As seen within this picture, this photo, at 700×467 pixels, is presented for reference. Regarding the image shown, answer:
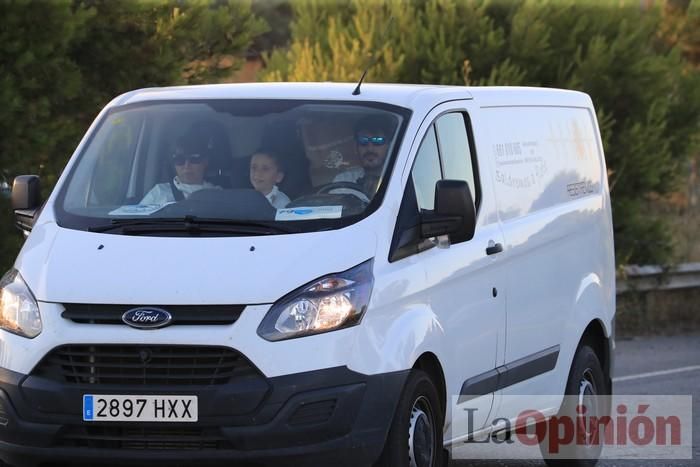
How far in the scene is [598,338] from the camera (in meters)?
9.13

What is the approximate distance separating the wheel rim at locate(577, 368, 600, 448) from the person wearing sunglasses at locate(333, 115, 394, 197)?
2453mm

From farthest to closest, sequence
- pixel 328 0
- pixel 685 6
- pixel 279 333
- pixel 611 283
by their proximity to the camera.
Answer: pixel 685 6, pixel 328 0, pixel 611 283, pixel 279 333

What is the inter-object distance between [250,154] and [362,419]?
157 centimetres

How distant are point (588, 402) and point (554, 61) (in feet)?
33.9

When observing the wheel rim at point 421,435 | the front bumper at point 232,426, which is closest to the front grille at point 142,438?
the front bumper at point 232,426

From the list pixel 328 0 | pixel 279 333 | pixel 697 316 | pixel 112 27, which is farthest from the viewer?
pixel 328 0

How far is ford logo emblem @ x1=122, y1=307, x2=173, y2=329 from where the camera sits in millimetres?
5945

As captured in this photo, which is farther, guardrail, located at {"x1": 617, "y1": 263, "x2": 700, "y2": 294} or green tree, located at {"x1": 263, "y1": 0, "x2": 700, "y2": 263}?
green tree, located at {"x1": 263, "y1": 0, "x2": 700, "y2": 263}

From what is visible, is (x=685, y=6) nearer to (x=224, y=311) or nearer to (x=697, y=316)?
(x=697, y=316)

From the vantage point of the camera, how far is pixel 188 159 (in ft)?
23.4

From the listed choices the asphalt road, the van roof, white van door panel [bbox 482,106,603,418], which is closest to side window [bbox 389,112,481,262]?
the van roof

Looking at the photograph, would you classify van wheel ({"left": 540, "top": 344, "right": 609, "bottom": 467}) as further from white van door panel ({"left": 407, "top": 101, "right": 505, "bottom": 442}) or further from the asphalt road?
white van door panel ({"left": 407, "top": 101, "right": 505, "bottom": 442})

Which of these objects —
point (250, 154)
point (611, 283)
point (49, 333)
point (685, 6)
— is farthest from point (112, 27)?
point (685, 6)

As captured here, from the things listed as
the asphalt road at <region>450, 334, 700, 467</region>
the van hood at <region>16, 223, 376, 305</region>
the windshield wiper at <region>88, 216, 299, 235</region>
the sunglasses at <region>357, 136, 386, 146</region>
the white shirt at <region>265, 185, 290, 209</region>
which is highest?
the sunglasses at <region>357, 136, 386, 146</region>
